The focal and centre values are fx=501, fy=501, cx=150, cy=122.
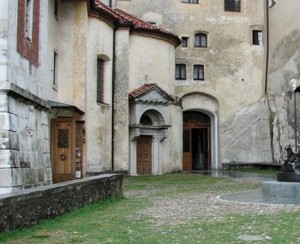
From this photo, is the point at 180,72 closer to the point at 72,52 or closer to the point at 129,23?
the point at 129,23

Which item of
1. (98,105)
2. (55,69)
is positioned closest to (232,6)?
(98,105)

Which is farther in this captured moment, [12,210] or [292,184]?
[292,184]

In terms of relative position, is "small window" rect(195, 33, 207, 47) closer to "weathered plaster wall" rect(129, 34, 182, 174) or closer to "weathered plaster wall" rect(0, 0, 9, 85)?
"weathered plaster wall" rect(129, 34, 182, 174)

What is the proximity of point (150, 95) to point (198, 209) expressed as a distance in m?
15.9

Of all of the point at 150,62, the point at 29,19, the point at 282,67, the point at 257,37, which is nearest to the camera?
the point at 29,19

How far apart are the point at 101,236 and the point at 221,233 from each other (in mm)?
1870

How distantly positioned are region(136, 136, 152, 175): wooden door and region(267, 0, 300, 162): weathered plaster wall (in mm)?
9565

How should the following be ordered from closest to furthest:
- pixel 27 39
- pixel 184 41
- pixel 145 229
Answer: pixel 145 229, pixel 27 39, pixel 184 41

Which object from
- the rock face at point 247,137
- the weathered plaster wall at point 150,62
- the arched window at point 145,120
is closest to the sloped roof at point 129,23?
the weathered plaster wall at point 150,62

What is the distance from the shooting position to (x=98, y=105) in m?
23.5

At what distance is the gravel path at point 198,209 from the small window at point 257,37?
76.1 feet

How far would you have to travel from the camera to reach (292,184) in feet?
40.2

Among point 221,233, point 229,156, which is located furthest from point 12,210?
point 229,156

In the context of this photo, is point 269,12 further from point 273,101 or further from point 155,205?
point 155,205
